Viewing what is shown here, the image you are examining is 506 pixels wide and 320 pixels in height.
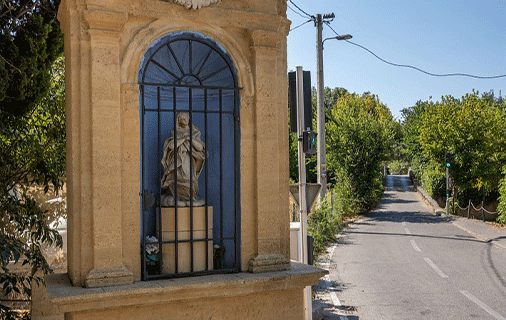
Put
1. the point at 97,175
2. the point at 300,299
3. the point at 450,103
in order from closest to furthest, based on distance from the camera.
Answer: the point at 97,175, the point at 300,299, the point at 450,103

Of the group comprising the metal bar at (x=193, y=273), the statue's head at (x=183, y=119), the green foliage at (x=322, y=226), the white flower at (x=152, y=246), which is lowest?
the green foliage at (x=322, y=226)

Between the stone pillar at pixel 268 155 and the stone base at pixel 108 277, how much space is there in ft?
3.78

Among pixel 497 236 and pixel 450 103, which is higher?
pixel 450 103

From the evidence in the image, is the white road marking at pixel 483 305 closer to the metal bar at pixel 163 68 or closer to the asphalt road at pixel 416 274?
the asphalt road at pixel 416 274

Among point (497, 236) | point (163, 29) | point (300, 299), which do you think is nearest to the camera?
point (163, 29)

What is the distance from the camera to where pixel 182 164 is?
4836 mm

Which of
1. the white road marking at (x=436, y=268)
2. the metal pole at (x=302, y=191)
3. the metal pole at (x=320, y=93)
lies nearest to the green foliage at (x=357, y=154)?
the metal pole at (x=320, y=93)

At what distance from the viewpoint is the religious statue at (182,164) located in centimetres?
480

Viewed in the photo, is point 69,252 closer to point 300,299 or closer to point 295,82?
point 300,299

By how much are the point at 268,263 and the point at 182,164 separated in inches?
48.4

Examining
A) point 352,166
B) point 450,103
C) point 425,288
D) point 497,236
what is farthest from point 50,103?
point 450,103

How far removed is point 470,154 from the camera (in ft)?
90.9

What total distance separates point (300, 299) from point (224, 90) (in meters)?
2.15

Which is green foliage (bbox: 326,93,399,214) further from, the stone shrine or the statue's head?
the statue's head
